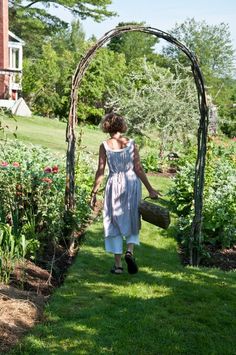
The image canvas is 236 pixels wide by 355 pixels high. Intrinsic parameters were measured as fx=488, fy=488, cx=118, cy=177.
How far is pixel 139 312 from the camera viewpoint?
13.4 feet

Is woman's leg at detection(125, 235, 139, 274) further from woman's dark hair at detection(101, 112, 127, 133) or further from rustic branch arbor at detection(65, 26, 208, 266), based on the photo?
woman's dark hair at detection(101, 112, 127, 133)

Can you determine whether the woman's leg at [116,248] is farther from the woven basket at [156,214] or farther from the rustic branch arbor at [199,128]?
the rustic branch arbor at [199,128]

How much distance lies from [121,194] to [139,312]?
1.37m

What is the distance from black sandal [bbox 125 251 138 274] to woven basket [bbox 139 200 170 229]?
44 cm

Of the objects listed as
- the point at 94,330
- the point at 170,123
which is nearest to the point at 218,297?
the point at 94,330

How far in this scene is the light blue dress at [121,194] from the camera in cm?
502

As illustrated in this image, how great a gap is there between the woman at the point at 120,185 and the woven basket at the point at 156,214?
5.8 inches

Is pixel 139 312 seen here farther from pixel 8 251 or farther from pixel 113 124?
pixel 113 124

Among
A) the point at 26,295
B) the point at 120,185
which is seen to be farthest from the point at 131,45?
the point at 26,295

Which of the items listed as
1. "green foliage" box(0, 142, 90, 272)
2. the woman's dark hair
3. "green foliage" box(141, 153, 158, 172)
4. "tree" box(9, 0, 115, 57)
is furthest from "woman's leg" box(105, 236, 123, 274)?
"tree" box(9, 0, 115, 57)

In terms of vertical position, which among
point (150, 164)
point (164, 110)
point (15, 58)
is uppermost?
point (15, 58)

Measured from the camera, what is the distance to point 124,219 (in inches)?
200

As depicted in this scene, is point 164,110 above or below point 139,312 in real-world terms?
above

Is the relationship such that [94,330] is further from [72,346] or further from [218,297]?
[218,297]
